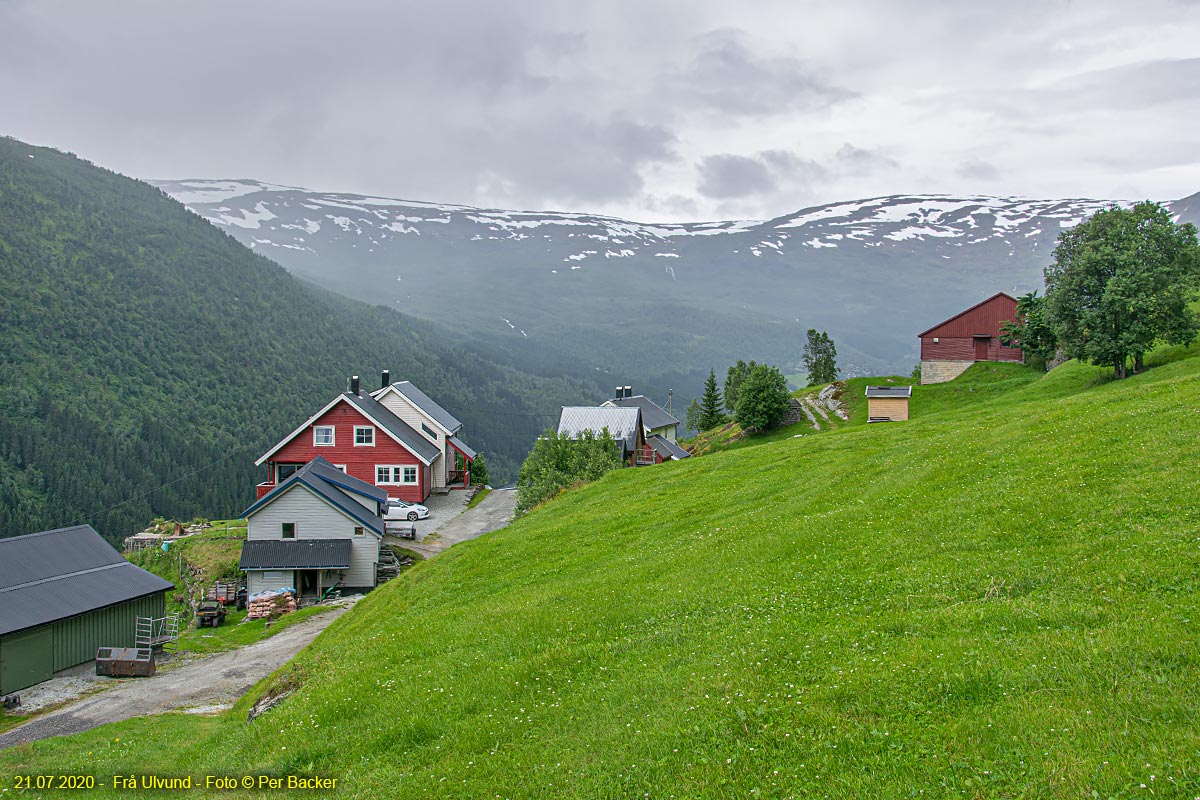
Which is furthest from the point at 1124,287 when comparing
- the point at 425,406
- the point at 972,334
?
the point at 425,406

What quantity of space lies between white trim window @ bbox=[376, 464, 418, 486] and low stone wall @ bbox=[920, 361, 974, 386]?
54368mm

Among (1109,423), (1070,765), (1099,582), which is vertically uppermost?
(1109,423)

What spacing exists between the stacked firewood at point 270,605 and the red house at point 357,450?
67.9ft

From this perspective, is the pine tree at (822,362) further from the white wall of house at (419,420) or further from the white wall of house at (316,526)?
the white wall of house at (316,526)

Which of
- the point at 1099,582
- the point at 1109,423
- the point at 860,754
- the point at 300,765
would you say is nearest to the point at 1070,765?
the point at 860,754

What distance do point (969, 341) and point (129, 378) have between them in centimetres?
14485

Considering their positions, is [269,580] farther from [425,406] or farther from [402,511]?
[425,406]

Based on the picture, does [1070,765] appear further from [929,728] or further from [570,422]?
[570,422]

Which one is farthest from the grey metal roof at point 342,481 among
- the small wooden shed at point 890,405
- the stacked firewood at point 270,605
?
the small wooden shed at point 890,405

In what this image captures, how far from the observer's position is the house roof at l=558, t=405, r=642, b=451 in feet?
269

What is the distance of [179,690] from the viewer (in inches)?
1207

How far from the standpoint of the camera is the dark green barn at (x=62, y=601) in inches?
1399

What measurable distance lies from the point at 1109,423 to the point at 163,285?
663 feet

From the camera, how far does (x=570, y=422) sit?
83.9 meters
